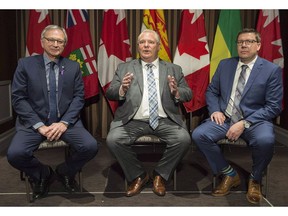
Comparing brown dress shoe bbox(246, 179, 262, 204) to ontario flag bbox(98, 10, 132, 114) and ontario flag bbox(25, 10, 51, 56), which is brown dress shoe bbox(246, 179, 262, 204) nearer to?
ontario flag bbox(98, 10, 132, 114)

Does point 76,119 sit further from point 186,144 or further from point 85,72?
point 85,72

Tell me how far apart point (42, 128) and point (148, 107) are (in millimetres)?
836

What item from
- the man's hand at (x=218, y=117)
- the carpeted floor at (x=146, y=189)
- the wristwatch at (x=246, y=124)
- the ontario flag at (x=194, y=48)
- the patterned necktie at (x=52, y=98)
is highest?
the ontario flag at (x=194, y=48)

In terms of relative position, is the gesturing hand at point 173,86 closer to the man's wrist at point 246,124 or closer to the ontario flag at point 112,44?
the man's wrist at point 246,124

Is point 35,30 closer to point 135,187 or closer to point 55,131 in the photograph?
point 55,131

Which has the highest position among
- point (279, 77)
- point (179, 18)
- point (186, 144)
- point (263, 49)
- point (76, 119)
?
point (179, 18)

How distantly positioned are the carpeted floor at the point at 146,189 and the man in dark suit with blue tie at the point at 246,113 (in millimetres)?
155

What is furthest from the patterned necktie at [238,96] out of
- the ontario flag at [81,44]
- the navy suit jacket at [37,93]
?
the ontario flag at [81,44]

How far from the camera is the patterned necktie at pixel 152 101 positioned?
2.68 m

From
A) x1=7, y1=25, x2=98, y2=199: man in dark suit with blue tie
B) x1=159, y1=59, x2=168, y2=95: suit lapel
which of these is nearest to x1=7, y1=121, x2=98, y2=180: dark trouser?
x1=7, y1=25, x2=98, y2=199: man in dark suit with blue tie

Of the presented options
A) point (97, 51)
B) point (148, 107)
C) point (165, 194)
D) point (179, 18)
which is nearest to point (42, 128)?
point (148, 107)

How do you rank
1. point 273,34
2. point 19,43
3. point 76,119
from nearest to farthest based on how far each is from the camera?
point 76,119
point 273,34
point 19,43

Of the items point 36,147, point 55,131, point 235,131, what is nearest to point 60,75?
point 55,131

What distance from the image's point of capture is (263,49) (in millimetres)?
4023
